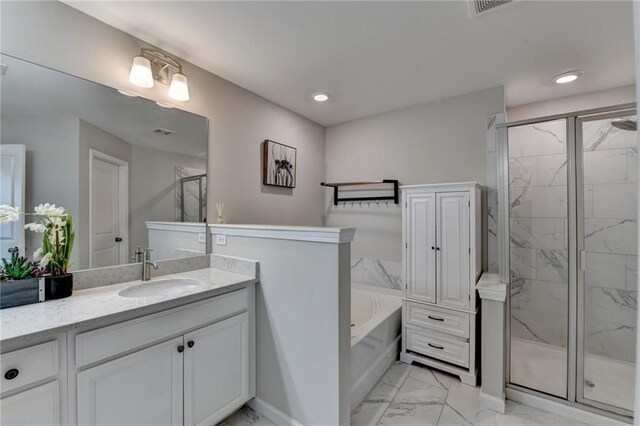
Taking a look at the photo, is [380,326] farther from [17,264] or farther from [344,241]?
[17,264]

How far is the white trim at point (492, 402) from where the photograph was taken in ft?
6.03

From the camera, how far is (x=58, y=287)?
1.36m

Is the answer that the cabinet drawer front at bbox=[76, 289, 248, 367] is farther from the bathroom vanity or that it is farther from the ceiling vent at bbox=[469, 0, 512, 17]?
the ceiling vent at bbox=[469, 0, 512, 17]

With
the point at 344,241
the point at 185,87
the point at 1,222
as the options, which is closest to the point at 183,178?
the point at 185,87

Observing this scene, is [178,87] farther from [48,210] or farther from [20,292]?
[20,292]

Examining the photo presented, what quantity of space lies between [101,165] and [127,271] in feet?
2.19

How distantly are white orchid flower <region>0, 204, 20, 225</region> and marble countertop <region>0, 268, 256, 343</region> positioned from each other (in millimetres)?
418

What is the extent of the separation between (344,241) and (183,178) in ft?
4.39

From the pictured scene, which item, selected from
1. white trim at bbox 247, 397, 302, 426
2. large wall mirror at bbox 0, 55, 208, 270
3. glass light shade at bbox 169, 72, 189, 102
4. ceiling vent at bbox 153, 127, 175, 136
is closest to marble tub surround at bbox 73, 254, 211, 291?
large wall mirror at bbox 0, 55, 208, 270

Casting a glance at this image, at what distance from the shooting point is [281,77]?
2.24 m

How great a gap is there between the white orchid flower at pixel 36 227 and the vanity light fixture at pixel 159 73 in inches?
38.7

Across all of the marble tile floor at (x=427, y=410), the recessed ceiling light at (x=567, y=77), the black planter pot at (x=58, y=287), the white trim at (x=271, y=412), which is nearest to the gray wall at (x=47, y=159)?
the black planter pot at (x=58, y=287)

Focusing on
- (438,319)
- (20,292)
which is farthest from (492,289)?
(20,292)

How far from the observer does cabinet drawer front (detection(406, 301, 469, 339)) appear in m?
2.17
